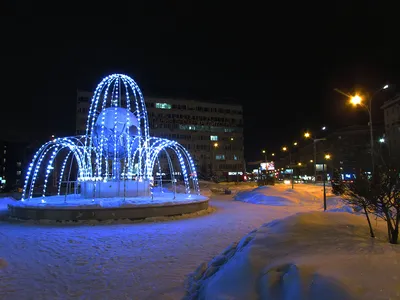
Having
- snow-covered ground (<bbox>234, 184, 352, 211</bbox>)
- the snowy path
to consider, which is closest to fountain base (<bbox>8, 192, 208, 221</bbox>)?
the snowy path

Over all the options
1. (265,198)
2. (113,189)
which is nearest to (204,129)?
(265,198)

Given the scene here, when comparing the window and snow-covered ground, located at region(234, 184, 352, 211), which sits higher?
the window

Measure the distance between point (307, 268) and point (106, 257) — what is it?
5.72 meters

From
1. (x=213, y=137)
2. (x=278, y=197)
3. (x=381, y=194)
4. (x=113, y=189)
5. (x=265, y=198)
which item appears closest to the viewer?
(x=381, y=194)

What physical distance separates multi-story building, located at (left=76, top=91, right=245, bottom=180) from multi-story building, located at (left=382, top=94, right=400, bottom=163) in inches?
1545

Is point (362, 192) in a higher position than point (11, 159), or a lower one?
lower

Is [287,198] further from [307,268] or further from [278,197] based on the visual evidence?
[307,268]

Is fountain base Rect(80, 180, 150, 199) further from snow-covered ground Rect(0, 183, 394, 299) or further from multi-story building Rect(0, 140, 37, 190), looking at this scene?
multi-story building Rect(0, 140, 37, 190)

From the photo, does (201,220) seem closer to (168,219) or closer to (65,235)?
(168,219)

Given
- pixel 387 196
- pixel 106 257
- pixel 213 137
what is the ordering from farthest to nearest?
pixel 213 137
pixel 106 257
pixel 387 196

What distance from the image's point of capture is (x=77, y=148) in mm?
20703

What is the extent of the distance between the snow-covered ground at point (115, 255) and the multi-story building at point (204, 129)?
7225cm

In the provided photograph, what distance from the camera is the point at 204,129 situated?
96875 mm

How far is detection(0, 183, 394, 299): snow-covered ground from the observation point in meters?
5.98
